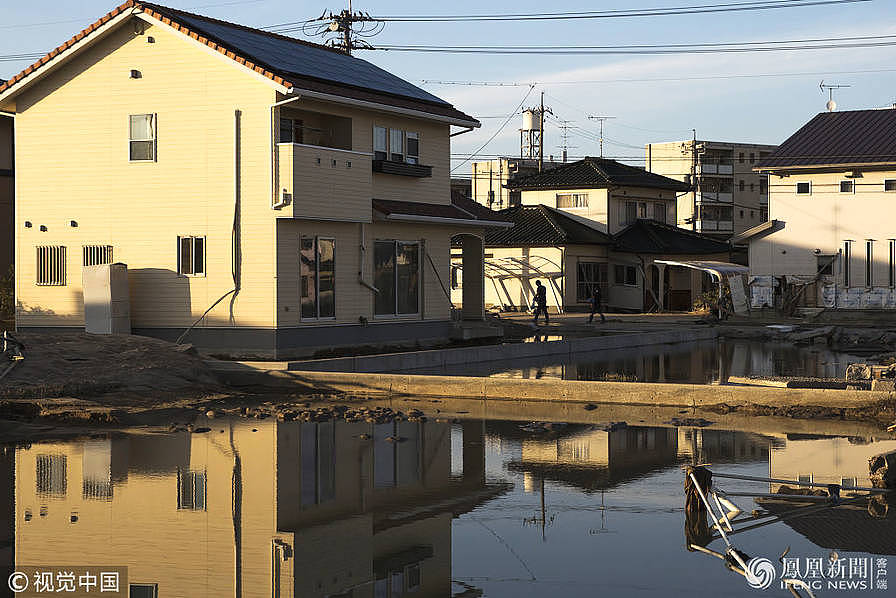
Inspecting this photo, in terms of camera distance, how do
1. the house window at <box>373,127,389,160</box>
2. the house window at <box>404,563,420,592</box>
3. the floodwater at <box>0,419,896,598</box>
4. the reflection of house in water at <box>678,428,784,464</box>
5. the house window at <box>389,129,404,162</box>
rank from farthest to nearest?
1. the house window at <box>389,129,404,162</box>
2. the house window at <box>373,127,389,160</box>
3. the reflection of house in water at <box>678,428,784,464</box>
4. the floodwater at <box>0,419,896,598</box>
5. the house window at <box>404,563,420,592</box>

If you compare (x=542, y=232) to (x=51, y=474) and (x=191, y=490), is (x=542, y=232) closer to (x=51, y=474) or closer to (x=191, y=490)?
(x=51, y=474)

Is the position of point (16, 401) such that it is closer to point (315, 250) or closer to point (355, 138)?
point (315, 250)

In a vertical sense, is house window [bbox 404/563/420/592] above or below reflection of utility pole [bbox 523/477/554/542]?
below

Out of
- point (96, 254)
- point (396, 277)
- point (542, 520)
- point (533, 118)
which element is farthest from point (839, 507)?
point (533, 118)

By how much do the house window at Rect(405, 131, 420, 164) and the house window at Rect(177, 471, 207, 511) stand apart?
17259mm

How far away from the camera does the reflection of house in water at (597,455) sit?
1174cm

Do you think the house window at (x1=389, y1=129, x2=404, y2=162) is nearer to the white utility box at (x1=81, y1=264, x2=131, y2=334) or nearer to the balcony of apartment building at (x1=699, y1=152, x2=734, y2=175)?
the white utility box at (x1=81, y1=264, x2=131, y2=334)

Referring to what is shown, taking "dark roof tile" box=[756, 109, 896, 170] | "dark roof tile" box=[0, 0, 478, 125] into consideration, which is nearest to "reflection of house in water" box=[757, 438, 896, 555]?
"dark roof tile" box=[0, 0, 478, 125]

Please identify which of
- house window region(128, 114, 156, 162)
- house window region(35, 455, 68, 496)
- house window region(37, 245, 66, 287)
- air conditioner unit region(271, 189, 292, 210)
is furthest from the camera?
house window region(37, 245, 66, 287)

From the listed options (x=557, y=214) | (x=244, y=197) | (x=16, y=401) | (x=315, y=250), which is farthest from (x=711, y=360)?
(x=557, y=214)

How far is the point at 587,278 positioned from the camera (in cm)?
5122

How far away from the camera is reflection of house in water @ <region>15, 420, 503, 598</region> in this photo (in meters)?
8.09

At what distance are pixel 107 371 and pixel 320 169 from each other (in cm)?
743

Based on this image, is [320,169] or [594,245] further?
[594,245]
